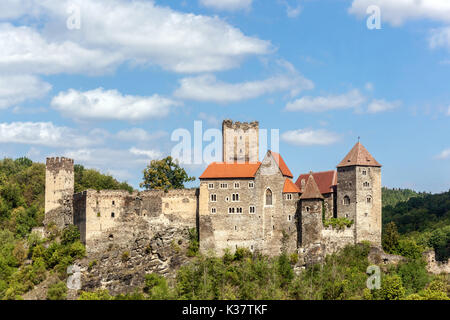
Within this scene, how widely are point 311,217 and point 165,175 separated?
2348 cm

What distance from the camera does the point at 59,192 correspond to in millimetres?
94875

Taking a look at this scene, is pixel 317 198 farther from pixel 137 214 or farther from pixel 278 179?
pixel 137 214

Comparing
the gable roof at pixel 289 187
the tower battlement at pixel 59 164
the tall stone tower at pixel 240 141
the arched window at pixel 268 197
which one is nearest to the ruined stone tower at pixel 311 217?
the gable roof at pixel 289 187

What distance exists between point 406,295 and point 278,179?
18318 mm

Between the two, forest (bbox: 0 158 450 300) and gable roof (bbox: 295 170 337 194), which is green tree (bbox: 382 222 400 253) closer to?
forest (bbox: 0 158 450 300)

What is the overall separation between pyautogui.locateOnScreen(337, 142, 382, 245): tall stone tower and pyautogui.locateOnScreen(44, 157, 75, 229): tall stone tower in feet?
101

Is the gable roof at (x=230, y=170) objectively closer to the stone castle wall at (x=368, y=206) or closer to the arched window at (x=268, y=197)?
the arched window at (x=268, y=197)

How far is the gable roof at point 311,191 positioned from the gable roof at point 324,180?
1818 mm

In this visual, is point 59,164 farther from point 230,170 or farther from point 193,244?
point 230,170

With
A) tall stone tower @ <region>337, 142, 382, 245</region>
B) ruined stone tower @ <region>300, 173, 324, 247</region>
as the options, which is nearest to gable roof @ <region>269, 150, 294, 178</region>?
ruined stone tower @ <region>300, 173, 324, 247</region>

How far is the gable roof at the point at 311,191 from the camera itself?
3445 inches

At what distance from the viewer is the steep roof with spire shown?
88.7 metres

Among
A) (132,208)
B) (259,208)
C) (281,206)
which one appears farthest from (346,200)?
(132,208)
